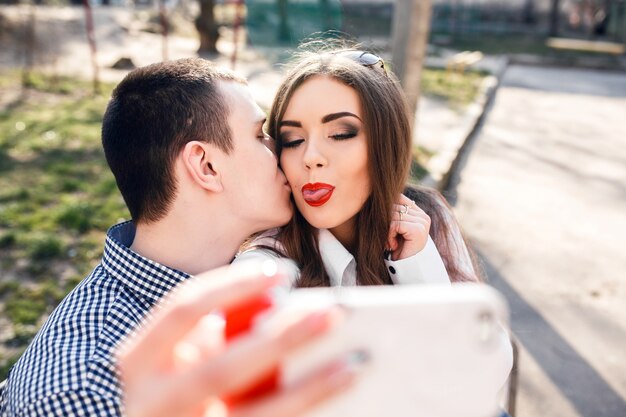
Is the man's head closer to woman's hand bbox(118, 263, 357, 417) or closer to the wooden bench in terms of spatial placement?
woman's hand bbox(118, 263, 357, 417)

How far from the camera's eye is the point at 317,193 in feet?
5.92

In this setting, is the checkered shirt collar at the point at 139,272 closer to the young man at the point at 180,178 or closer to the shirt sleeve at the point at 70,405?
the young man at the point at 180,178

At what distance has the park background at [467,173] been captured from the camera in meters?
3.24

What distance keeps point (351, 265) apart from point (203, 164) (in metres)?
0.58

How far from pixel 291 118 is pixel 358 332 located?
1.28 metres

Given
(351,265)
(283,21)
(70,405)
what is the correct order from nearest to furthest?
(70,405) < (351,265) < (283,21)

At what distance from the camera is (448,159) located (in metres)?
5.89

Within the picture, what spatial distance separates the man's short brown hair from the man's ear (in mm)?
27

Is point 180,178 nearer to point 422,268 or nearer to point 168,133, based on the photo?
point 168,133

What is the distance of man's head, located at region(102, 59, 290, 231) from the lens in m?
1.68

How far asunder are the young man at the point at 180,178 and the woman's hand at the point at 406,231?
1.14ft

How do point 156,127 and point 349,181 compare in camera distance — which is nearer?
point 156,127

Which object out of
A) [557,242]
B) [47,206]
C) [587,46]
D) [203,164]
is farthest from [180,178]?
[587,46]

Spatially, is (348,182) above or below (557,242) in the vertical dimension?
above
